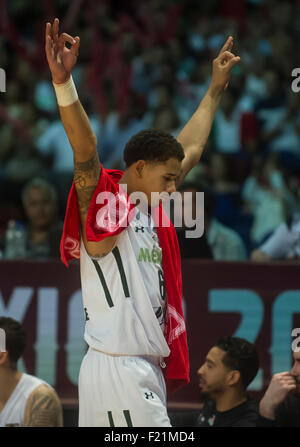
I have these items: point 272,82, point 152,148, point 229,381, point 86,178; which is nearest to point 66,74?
point 86,178

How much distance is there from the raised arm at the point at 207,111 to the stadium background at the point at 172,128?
1603 mm

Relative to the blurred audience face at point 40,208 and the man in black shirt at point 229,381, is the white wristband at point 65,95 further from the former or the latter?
the blurred audience face at point 40,208

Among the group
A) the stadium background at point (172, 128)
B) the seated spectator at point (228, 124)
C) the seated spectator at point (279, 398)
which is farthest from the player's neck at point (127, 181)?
the seated spectator at point (228, 124)

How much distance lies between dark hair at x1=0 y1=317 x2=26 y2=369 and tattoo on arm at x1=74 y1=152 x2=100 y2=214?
1.94m

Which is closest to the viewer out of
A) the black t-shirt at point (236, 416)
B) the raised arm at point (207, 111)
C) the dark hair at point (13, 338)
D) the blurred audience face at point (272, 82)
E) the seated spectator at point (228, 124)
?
the raised arm at point (207, 111)

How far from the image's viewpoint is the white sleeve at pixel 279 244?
5.97m

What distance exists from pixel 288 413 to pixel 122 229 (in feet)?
6.48

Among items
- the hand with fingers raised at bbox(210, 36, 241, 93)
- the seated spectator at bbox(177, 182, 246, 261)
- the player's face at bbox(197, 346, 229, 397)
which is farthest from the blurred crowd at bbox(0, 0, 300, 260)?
the hand with fingers raised at bbox(210, 36, 241, 93)

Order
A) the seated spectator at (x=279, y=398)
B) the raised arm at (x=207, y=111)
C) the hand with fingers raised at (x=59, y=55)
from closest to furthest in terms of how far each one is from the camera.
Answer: the hand with fingers raised at (x=59, y=55) < the raised arm at (x=207, y=111) < the seated spectator at (x=279, y=398)

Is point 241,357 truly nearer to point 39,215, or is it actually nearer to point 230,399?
point 230,399

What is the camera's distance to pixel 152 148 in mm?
3312

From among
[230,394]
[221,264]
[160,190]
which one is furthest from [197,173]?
[160,190]

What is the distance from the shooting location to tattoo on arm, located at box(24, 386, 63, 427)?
4832mm

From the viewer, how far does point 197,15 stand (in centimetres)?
1240
